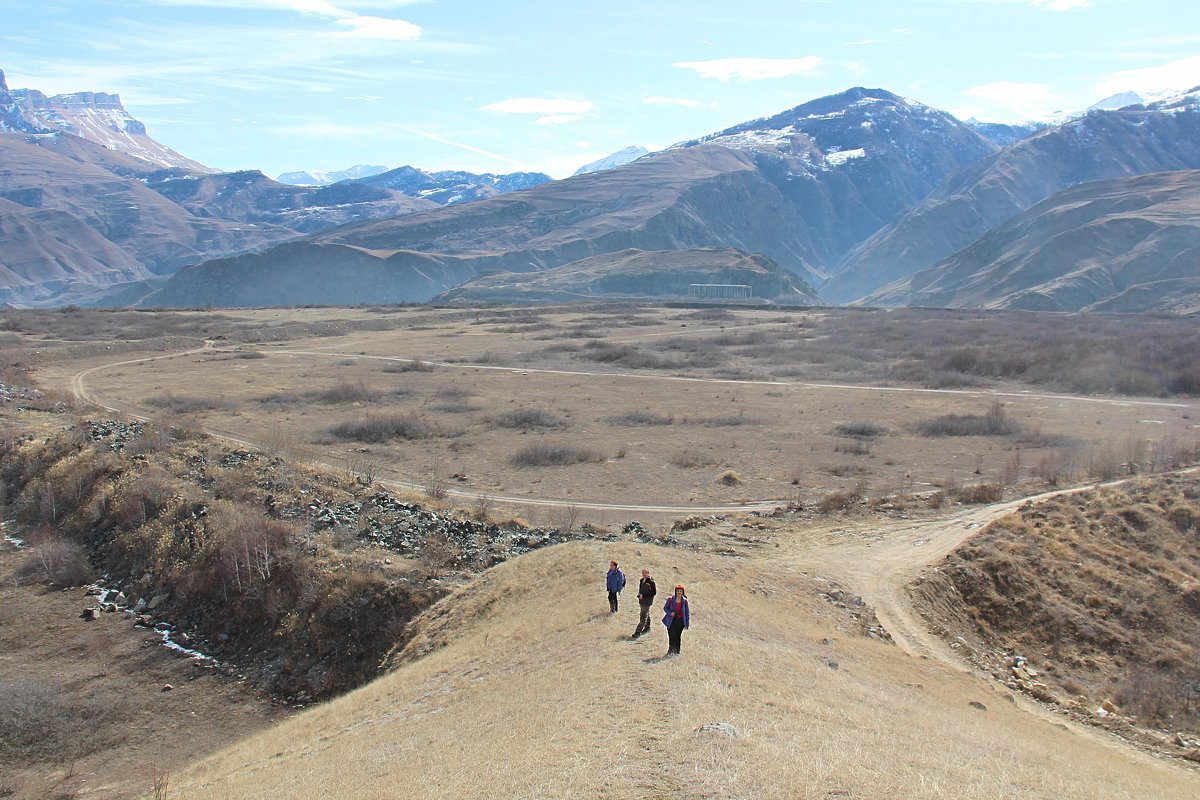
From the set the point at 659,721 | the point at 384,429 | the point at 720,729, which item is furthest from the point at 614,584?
the point at 384,429

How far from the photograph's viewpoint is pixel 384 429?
4653cm

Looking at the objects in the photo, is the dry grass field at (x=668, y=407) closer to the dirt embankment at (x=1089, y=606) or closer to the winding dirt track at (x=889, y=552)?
the winding dirt track at (x=889, y=552)

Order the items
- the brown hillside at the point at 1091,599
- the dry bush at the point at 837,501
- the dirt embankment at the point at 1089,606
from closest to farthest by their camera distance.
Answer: the dirt embankment at the point at 1089,606 → the brown hillside at the point at 1091,599 → the dry bush at the point at 837,501

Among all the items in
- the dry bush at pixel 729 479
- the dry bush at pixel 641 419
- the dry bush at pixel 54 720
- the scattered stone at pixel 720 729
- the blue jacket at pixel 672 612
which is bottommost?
the dry bush at pixel 54 720

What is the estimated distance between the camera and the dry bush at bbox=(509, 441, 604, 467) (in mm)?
40812

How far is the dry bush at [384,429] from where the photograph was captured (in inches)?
1802

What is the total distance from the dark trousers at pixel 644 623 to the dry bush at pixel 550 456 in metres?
Result: 24.1

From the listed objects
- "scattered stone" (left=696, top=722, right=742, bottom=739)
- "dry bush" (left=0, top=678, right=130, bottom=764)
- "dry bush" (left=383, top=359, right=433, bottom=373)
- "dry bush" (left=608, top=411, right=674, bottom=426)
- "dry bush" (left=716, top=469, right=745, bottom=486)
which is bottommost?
"dry bush" (left=0, top=678, right=130, bottom=764)

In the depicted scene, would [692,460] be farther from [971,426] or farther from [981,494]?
[971,426]

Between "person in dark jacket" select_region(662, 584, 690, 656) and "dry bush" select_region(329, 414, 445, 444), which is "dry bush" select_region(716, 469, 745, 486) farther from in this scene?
"person in dark jacket" select_region(662, 584, 690, 656)

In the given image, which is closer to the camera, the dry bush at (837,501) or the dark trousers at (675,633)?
the dark trousers at (675,633)

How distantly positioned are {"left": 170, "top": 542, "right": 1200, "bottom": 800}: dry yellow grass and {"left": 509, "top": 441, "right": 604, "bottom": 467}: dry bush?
18.7m

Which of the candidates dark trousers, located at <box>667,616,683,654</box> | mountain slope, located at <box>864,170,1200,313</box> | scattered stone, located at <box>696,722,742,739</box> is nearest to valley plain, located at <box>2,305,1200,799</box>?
scattered stone, located at <box>696,722,742,739</box>

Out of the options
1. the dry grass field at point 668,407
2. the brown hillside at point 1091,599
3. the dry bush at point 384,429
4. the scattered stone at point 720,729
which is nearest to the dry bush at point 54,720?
the scattered stone at point 720,729
